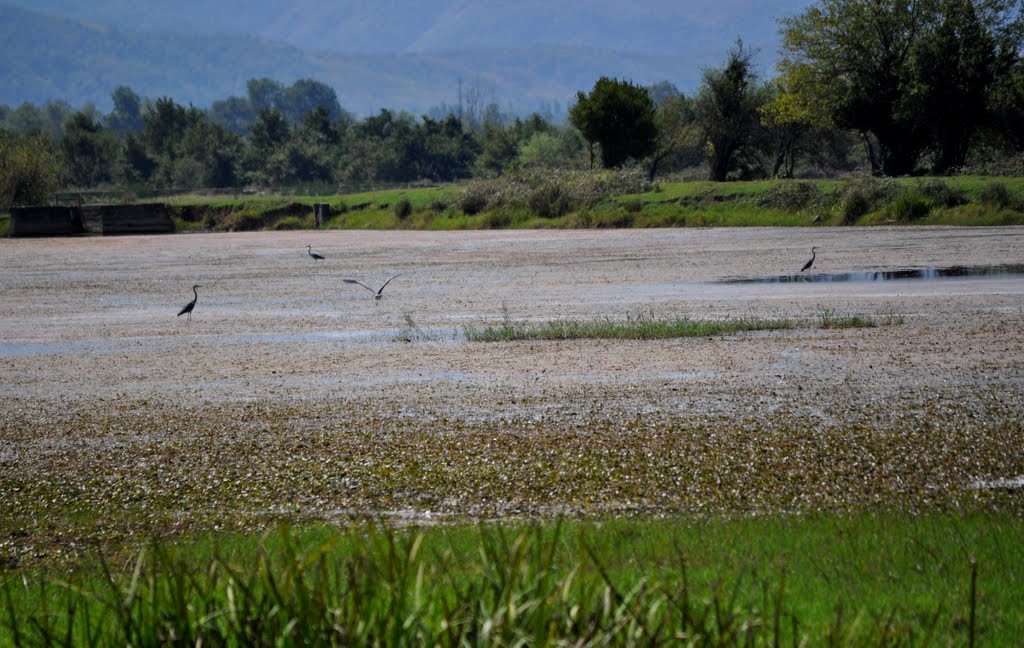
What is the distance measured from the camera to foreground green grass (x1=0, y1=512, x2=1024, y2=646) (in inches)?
168

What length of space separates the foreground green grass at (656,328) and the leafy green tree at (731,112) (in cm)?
5114

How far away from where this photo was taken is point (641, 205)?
53531mm

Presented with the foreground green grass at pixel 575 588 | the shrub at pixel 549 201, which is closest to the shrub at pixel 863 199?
the shrub at pixel 549 201

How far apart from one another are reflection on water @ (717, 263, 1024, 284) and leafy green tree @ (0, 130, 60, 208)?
63.4 metres

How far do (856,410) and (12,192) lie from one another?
7537cm

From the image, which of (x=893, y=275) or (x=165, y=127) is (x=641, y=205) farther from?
(x=165, y=127)

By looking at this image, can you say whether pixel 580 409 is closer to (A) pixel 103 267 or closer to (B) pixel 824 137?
(A) pixel 103 267

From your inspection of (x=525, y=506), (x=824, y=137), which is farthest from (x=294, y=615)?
(x=824, y=137)

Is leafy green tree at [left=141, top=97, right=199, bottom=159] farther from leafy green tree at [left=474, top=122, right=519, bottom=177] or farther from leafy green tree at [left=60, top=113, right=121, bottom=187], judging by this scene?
leafy green tree at [left=474, top=122, right=519, bottom=177]

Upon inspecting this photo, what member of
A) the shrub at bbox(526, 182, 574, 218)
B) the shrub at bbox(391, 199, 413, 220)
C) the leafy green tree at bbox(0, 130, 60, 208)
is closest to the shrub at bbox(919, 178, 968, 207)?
the shrub at bbox(526, 182, 574, 218)

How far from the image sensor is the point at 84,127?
12531cm

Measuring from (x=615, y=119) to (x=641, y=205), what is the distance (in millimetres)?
17033

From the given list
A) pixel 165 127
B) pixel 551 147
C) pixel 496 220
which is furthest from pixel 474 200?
pixel 165 127

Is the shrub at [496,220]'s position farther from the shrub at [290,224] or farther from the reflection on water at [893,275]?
the reflection on water at [893,275]
